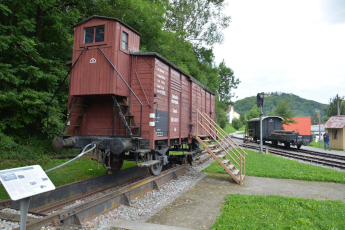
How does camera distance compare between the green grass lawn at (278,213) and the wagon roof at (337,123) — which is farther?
the wagon roof at (337,123)

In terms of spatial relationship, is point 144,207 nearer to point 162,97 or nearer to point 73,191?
point 73,191

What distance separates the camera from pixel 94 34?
274 inches

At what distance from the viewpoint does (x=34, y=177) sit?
3.19m

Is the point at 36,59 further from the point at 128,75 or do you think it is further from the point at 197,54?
the point at 197,54

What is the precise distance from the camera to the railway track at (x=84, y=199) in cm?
430

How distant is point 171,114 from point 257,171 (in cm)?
469

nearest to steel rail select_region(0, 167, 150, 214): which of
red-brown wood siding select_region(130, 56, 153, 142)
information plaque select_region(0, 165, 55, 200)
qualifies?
information plaque select_region(0, 165, 55, 200)

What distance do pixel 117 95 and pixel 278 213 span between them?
5.03 m

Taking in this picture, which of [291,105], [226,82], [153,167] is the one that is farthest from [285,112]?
[291,105]

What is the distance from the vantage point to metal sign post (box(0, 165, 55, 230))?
277cm

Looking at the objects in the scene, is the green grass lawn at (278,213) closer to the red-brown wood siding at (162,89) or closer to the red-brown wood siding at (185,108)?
the red-brown wood siding at (162,89)

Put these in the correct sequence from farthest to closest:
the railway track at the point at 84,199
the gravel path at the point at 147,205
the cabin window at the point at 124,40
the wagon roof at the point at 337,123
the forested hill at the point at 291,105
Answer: the forested hill at the point at 291,105, the wagon roof at the point at 337,123, the cabin window at the point at 124,40, the gravel path at the point at 147,205, the railway track at the point at 84,199

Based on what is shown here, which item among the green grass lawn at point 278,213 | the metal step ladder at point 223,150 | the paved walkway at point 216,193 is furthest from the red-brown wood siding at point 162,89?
the green grass lawn at point 278,213

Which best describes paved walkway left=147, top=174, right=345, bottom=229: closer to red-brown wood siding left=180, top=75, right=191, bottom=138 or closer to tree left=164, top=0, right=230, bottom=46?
red-brown wood siding left=180, top=75, right=191, bottom=138
